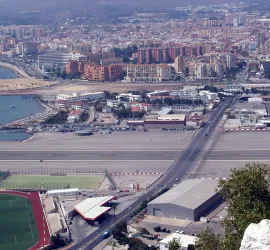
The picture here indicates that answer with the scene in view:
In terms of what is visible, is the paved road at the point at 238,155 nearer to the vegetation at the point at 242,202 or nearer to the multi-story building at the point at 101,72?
the vegetation at the point at 242,202

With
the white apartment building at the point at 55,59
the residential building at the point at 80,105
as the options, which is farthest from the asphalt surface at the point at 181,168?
the white apartment building at the point at 55,59

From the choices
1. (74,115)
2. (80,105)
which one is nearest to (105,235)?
(74,115)

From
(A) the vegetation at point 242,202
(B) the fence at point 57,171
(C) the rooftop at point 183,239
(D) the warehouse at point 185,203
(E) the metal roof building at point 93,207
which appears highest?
(A) the vegetation at point 242,202

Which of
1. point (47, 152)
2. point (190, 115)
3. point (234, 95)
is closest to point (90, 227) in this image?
point (47, 152)

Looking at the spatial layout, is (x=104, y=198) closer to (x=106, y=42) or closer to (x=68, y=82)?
(x=68, y=82)

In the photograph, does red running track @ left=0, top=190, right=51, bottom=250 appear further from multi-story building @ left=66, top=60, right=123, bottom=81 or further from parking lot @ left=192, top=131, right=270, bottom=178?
multi-story building @ left=66, top=60, right=123, bottom=81

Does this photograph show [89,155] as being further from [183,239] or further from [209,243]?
[209,243]

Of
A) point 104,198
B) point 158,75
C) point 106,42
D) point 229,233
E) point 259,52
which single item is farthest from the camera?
point 106,42
